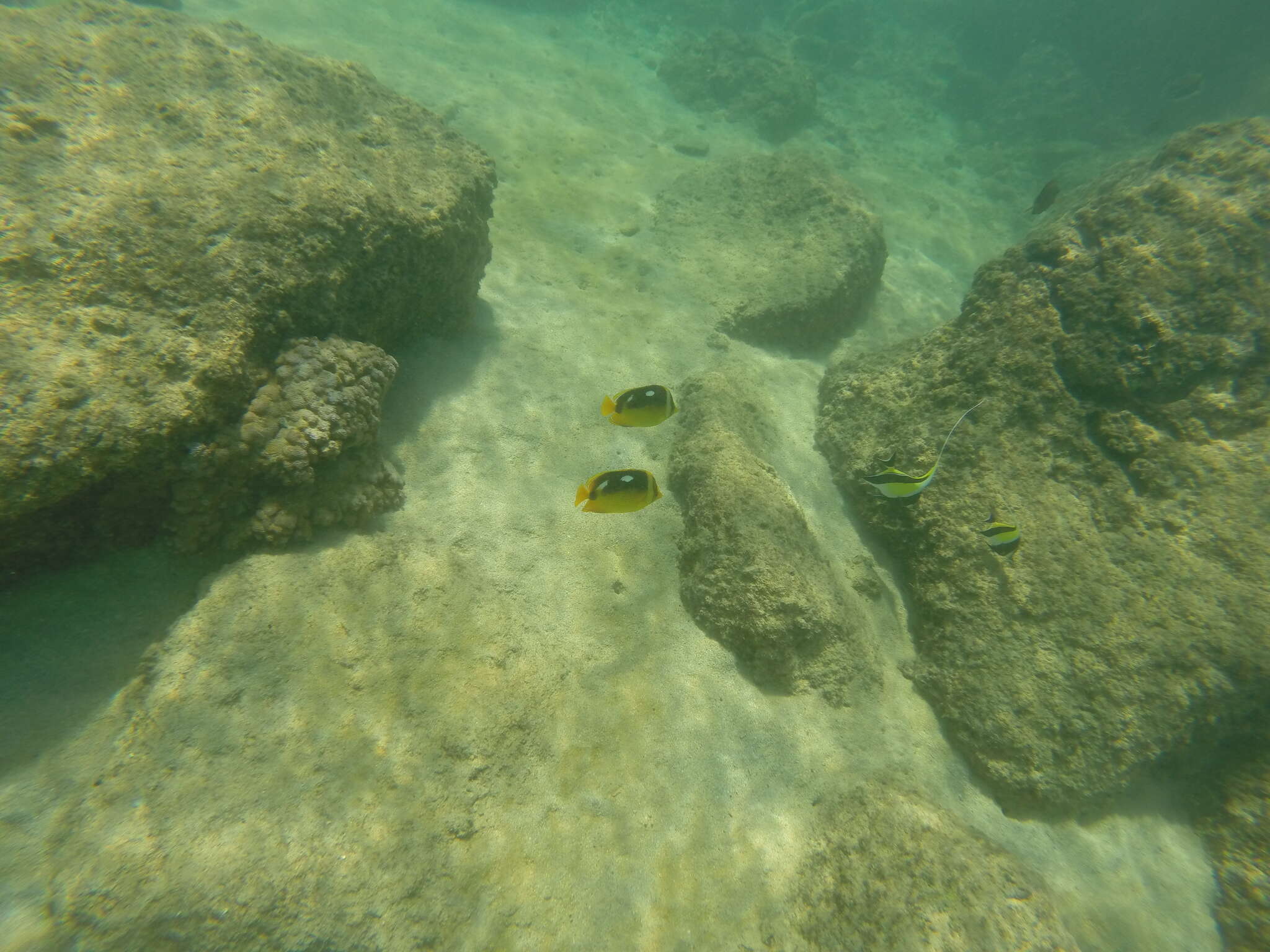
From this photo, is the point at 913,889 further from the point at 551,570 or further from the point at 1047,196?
the point at 1047,196

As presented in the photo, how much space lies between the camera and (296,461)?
332 centimetres

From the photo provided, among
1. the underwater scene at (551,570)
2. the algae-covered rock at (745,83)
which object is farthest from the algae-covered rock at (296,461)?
the algae-covered rock at (745,83)

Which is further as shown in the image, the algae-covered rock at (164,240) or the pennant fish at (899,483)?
the pennant fish at (899,483)

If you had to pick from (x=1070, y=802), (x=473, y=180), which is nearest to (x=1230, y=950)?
(x=1070, y=802)

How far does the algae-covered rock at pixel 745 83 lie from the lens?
16.2 m

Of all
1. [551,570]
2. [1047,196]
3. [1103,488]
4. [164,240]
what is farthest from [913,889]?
[1047,196]

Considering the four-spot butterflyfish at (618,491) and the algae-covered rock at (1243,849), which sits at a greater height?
the four-spot butterflyfish at (618,491)

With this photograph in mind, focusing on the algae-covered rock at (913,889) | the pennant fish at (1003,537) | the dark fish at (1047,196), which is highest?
the dark fish at (1047,196)

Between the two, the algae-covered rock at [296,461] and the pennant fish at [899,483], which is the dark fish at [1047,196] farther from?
the algae-covered rock at [296,461]

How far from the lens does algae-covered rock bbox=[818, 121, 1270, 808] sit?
3.81 metres

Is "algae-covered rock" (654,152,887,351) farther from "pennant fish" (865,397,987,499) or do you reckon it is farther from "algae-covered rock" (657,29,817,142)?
"algae-covered rock" (657,29,817,142)

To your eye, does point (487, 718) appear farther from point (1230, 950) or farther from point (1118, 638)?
point (1230, 950)

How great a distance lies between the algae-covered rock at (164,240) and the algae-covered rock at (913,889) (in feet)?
14.3

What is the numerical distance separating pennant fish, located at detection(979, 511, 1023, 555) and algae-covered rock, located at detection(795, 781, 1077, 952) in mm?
1809
